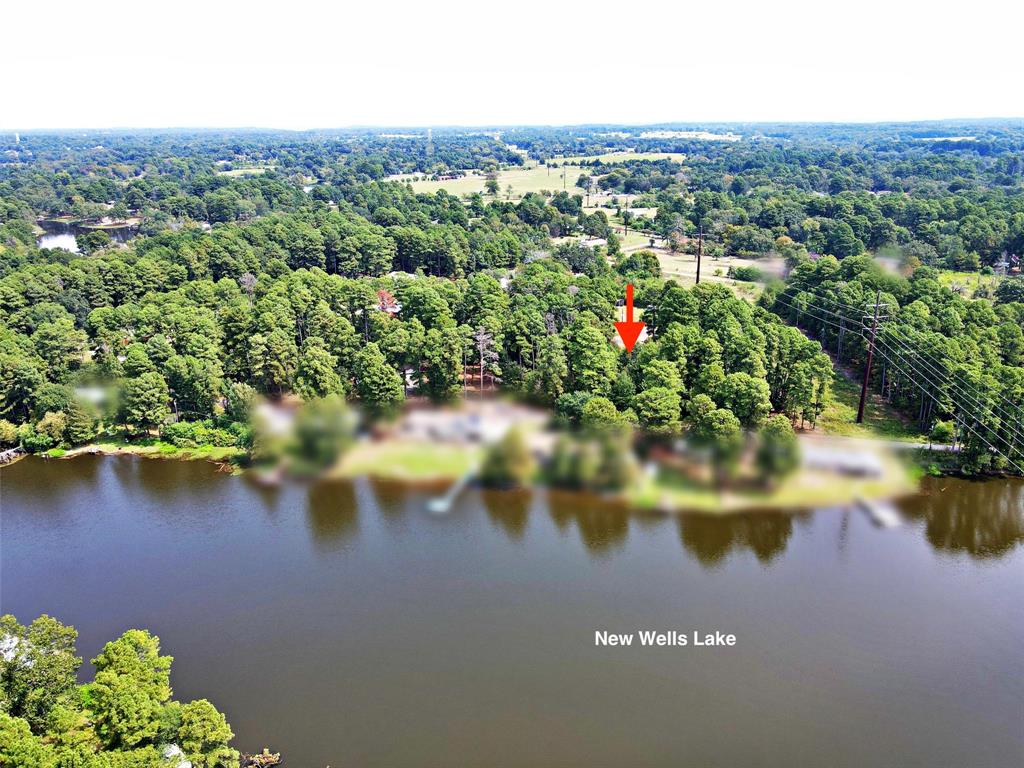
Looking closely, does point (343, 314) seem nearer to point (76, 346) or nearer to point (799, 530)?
point (76, 346)

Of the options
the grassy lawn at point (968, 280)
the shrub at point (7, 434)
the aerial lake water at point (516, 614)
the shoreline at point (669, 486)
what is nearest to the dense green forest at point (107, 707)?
the aerial lake water at point (516, 614)

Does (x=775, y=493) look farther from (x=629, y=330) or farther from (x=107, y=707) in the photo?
(x=107, y=707)

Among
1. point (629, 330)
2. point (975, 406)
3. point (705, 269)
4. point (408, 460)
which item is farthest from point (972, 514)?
point (705, 269)

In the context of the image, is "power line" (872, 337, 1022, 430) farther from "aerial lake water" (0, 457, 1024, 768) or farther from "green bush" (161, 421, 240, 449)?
"green bush" (161, 421, 240, 449)

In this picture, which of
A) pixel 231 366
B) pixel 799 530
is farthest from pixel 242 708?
pixel 231 366

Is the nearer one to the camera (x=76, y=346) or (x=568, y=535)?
(x=568, y=535)

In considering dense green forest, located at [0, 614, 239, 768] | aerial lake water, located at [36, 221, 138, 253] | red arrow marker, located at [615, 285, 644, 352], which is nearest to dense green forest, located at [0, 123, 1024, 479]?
red arrow marker, located at [615, 285, 644, 352]

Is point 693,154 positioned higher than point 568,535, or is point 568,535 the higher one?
point 693,154
